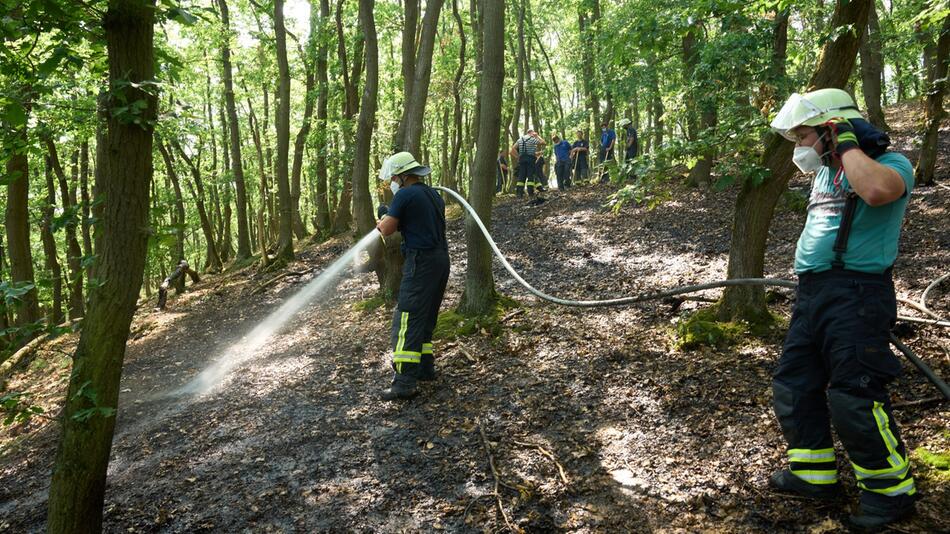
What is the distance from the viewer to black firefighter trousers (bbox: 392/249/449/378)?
5355mm

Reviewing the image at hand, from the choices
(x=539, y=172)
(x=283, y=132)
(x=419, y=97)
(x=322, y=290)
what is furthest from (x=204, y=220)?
(x=419, y=97)

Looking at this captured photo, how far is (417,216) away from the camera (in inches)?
217

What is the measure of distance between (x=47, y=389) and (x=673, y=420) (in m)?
9.56

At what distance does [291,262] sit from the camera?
15297mm

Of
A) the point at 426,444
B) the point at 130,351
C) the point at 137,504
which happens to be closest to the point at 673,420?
the point at 426,444

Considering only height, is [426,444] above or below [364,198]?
below

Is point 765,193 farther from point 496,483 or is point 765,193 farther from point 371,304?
point 371,304

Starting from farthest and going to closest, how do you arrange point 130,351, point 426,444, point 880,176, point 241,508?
point 130,351 → point 426,444 → point 241,508 → point 880,176

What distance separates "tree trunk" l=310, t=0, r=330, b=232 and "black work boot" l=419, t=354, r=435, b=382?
342 inches

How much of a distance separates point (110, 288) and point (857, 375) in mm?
3860

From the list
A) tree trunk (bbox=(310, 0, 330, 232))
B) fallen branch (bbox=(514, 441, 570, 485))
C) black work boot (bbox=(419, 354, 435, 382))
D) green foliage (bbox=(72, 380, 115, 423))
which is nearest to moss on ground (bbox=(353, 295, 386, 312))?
black work boot (bbox=(419, 354, 435, 382))

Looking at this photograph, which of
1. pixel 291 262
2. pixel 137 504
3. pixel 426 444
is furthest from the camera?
pixel 291 262

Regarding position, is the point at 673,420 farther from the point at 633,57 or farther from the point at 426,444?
the point at 633,57

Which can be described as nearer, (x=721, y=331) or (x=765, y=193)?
(x=765, y=193)
